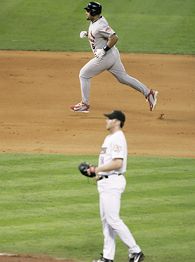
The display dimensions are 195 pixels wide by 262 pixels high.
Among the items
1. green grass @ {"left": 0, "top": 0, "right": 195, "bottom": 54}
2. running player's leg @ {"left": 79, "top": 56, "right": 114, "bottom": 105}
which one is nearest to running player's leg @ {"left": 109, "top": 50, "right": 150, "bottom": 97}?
running player's leg @ {"left": 79, "top": 56, "right": 114, "bottom": 105}

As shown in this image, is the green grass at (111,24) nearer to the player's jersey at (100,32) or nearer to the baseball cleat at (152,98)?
the baseball cleat at (152,98)

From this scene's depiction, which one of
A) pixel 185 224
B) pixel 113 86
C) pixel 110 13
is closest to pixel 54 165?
pixel 185 224

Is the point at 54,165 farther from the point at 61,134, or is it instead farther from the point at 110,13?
the point at 110,13

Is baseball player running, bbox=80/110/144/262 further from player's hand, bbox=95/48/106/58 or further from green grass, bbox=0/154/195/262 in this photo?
player's hand, bbox=95/48/106/58

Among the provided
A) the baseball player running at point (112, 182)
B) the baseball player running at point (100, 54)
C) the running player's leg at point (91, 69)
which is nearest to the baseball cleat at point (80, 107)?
the baseball player running at point (100, 54)

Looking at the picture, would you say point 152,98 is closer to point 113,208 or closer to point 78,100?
point 78,100

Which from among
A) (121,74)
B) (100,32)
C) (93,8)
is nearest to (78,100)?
(121,74)
